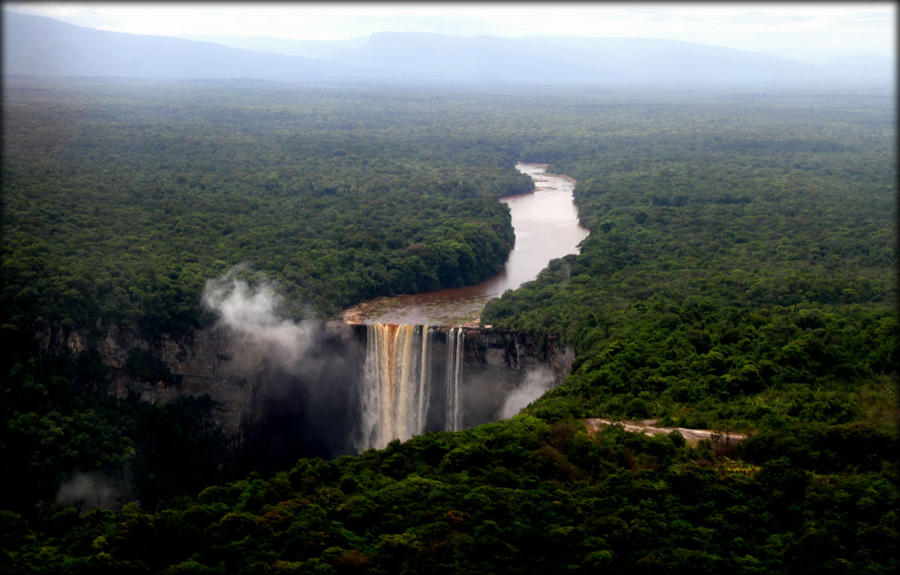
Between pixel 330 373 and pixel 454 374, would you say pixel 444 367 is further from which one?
pixel 330 373

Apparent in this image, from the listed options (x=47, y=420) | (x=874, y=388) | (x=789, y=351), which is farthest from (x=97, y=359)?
(x=874, y=388)

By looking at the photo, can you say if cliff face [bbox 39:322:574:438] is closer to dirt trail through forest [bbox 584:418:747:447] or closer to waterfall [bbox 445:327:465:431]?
waterfall [bbox 445:327:465:431]

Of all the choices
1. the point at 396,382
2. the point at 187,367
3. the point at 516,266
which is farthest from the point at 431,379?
the point at 516,266

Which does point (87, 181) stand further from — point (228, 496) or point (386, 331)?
point (228, 496)

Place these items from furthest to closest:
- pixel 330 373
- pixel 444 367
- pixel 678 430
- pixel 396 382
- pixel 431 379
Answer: pixel 330 373 < pixel 396 382 < pixel 431 379 < pixel 444 367 < pixel 678 430

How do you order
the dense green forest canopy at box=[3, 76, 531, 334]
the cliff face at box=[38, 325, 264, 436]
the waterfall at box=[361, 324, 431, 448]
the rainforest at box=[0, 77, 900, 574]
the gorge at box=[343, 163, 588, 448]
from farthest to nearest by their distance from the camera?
the dense green forest canopy at box=[3, 76, 531, 334], the waterfall at box=[361, 324, 431, 448], the gorge at box=[343, 163, 588, 448], the cliff face at box=[38, 325, 264, 436], the rainforest at box=[0, 77, 900, 574]

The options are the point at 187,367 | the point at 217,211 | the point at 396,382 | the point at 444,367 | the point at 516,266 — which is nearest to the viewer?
the point at 187,367

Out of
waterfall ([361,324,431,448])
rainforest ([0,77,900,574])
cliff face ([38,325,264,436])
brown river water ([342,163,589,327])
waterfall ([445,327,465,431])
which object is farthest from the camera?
brown river water ([342,163,589,327])

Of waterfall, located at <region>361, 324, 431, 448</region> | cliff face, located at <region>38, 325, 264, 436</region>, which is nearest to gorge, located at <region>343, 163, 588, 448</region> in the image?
waterfall, located at <region>361, 324, 431, 448</region>
